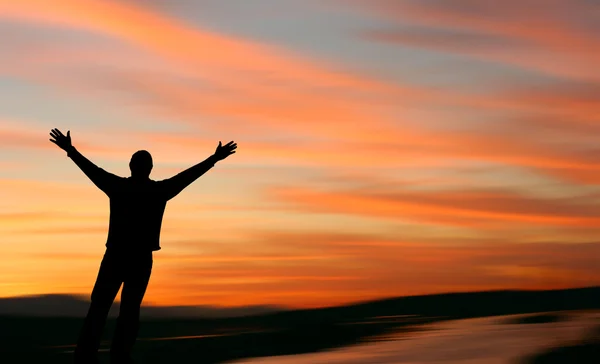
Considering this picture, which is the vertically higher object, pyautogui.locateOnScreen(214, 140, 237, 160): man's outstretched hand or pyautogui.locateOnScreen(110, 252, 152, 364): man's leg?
pyautogui.locateOnScreen(214, 140, 237, 160): man's outstretched hand

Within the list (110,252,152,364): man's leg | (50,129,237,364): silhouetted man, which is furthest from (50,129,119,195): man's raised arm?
(110,252,152,364): man's leg

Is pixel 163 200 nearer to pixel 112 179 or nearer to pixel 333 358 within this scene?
pixel 112 179

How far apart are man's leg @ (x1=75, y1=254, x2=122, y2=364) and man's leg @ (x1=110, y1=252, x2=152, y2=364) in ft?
0.52

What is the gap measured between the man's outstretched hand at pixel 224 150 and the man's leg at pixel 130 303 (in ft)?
5.23

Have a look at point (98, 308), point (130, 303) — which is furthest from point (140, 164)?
point (98, 308)

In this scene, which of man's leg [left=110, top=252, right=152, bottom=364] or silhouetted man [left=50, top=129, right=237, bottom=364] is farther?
man's leg [left=110, top=252, right=152, bottom=364]

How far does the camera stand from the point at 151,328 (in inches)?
1383

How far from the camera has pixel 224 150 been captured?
50.5 ft

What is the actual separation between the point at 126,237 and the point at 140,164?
973 millimetres

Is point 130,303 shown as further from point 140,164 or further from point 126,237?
point 140,164

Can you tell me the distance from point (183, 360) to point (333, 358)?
2774mm

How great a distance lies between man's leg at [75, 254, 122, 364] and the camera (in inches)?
586

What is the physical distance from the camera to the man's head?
14719 mm

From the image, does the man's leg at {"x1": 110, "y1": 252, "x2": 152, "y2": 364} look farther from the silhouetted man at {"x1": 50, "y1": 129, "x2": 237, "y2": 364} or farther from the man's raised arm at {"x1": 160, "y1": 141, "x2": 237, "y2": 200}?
the man's raised arm at {"x1": 160, "y1": 141, "x2": 237, "y2": 200}
